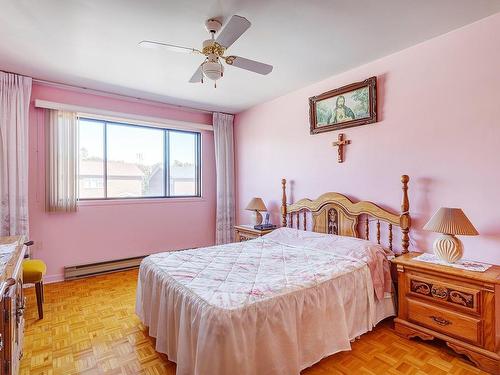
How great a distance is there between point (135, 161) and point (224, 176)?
56.7 inches

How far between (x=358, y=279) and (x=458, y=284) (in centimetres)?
65

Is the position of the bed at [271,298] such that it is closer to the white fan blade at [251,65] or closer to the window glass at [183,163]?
the white fan blade at [251,65]

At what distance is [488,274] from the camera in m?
1.83

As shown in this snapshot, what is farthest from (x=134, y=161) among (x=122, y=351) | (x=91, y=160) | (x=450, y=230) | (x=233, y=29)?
(x=450, y=230)

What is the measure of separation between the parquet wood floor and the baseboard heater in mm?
778

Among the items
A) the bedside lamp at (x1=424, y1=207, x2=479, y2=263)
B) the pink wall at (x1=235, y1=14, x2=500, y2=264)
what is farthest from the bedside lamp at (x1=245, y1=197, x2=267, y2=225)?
the bedside lamp at (x1=424, y1=207, x2=479, y2=263)

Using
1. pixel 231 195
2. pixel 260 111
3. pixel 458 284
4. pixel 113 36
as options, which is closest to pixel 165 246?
pixel 231 195

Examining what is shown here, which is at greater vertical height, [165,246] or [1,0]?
[1,0]

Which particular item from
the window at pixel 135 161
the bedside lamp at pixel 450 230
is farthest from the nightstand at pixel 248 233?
the bedside lamp at pixel 450 230

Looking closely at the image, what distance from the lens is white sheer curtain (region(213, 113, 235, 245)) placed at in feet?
15.3

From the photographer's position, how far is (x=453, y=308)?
1.94 metres

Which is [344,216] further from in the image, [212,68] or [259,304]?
[212,68]

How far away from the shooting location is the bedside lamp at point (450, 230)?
195 cm

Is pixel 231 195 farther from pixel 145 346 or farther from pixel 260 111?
pixel 145 346
